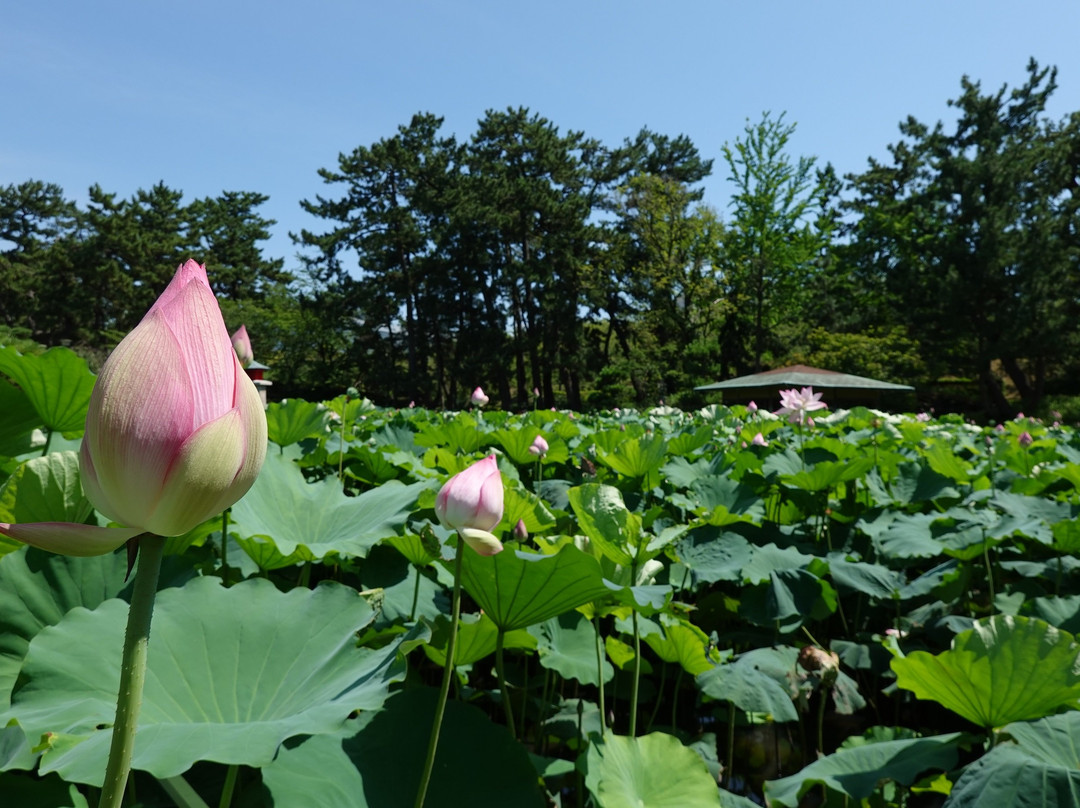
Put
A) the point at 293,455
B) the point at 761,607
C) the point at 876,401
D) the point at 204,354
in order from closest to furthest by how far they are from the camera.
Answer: the point at 204,354 → the point at 761,607 → the point at 293,455 → the point at 876,401

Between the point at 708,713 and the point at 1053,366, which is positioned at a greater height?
the point at 1053,366

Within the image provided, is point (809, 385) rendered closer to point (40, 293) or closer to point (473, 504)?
point (473, 504)

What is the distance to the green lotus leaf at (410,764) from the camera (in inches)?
26.9

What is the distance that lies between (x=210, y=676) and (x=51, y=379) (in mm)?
633

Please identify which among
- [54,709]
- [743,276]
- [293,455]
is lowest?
[54,709]

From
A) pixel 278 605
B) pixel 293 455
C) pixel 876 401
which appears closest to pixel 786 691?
pixel 278 605

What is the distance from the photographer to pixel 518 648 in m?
1.24

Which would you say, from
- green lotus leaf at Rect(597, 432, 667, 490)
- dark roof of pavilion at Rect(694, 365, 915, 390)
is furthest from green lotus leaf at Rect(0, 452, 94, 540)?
dark roof of pavilion at Rect(694, 365, 915, 390)

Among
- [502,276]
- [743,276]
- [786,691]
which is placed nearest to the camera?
[786,691]

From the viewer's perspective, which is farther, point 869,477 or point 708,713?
point 869,477

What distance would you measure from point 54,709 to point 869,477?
2.23 meters

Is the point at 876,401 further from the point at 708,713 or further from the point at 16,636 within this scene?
the point at 16,636

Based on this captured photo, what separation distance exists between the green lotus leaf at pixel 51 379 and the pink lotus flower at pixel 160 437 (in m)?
0.82

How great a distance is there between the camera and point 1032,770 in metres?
0.71
